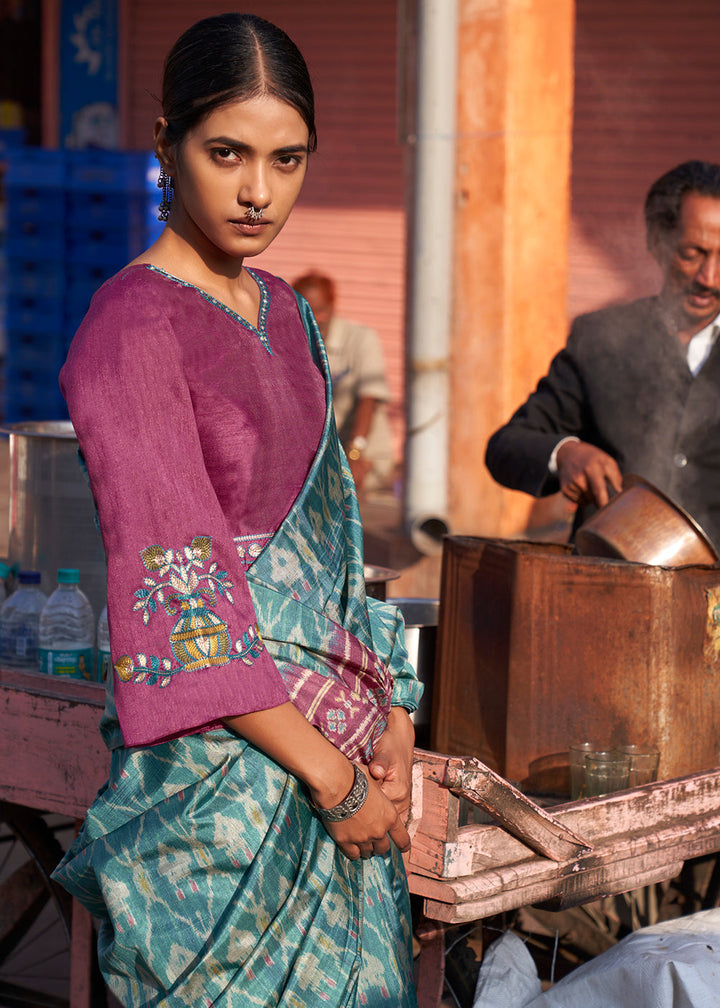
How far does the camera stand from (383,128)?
310 inches

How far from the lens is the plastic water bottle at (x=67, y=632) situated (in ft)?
7.55

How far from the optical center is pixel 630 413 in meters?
3.02

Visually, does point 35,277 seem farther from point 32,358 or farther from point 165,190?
point 165,190

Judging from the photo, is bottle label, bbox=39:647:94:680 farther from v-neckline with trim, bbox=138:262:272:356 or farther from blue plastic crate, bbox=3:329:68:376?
blue plastic crate, bbox=3:329:68:376

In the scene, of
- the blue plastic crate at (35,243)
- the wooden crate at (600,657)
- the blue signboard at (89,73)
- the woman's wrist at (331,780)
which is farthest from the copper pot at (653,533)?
the blue signboard at (89,73)

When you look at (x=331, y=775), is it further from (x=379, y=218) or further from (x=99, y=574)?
(x=379, y=218)

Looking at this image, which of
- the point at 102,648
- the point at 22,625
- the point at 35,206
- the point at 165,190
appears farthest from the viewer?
the point at 35,206

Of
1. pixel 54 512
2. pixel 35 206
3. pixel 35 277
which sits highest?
pixel 35 206

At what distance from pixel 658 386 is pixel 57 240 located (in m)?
4.67

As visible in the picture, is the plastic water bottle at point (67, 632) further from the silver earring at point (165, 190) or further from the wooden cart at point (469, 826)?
the silver earring at point (165, 190)

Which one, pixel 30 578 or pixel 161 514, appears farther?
pixel 30 578

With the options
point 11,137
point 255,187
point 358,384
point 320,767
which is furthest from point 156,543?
point 11,137

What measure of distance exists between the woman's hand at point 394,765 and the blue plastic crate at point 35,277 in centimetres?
571

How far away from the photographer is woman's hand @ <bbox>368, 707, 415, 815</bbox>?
1.59 metres
